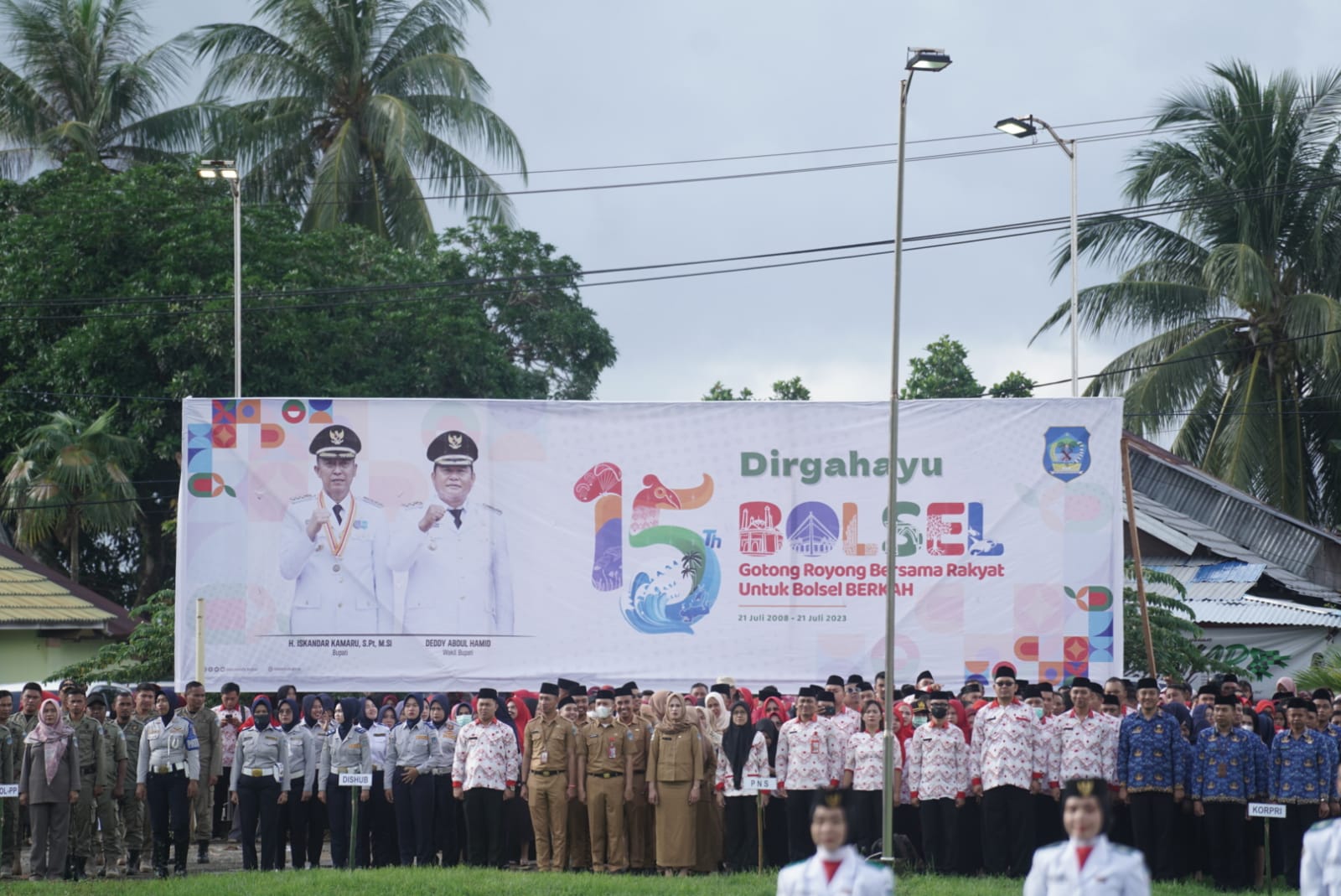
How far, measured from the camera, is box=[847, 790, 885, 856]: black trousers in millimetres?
14008

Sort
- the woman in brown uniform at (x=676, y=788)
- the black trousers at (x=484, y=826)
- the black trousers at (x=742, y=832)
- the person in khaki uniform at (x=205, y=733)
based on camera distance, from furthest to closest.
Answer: the person in khaki uniform at (x=205, y=733) → the black trousers at (x=484, y=826) → the black trousers at (x=742, y=832) → the woman in brown uniform at (x=676, y=788)

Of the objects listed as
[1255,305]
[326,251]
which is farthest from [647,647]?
[1255,305]

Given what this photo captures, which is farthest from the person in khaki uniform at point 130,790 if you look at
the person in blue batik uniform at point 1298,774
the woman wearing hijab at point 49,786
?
the person in blue batik uniform at point 1298,774

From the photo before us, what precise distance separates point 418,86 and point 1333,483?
21075mm

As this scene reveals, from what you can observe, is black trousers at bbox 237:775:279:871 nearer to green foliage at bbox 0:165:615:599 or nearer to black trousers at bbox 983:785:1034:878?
black trousers at bbox 983:785:1034:878

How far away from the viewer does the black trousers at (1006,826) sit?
13.5 m

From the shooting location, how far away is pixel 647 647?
16516 mm

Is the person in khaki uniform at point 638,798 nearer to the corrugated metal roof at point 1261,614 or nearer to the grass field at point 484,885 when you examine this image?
the grass field at point 484,885

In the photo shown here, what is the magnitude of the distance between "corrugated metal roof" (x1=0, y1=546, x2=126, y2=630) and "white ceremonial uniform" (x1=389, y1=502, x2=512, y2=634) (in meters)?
11.3

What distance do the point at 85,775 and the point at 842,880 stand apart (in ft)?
32.2

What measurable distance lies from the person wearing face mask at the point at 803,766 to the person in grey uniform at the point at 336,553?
4.70 meters

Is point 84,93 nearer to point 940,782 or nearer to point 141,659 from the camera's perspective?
point 141,659

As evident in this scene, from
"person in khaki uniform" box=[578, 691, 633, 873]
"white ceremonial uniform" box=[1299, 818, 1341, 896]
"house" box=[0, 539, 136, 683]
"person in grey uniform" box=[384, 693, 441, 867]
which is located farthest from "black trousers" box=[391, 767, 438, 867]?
"house" box=[0, 539, 136, 683]

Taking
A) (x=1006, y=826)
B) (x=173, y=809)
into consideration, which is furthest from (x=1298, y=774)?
(x=173, y=809)
